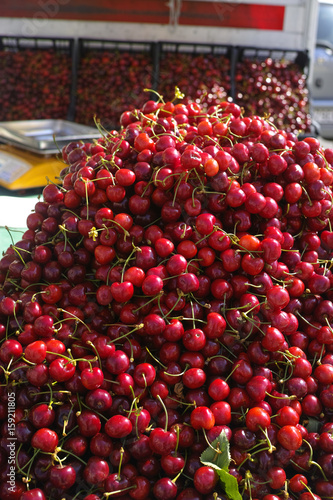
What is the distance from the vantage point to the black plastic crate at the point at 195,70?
3891mm

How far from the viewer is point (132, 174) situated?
1.12 meters

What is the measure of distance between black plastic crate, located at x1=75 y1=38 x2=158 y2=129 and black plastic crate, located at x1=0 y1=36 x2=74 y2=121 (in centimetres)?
11

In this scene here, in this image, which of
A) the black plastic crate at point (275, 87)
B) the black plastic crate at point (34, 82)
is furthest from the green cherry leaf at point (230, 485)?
the black plastic crate at point (34, 82)

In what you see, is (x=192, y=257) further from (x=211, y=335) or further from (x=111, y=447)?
(x=111, y=447)

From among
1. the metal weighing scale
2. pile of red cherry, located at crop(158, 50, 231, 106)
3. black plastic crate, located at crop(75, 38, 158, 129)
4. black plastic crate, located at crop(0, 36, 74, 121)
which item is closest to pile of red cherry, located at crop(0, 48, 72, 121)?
black plastic crate, located at crop(0, 36, 74, 121)

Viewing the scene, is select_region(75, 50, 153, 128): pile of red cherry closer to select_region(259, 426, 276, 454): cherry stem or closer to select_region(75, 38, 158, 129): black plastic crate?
select_region(75, 38, 158, 129): black plastic crate

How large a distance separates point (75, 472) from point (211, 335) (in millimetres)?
376

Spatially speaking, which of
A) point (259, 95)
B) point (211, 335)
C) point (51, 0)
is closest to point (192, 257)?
→ point (211, 335)

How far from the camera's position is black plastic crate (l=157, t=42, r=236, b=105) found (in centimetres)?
389

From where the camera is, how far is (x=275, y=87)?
398 cm

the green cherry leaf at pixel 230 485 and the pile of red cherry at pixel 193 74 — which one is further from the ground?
the pile of red cherry at pixel 193 74

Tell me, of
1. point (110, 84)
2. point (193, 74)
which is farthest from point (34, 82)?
point (193, 74)

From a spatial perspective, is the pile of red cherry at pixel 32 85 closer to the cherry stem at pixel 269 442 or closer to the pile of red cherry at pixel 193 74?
the pile of red cherry at pixel 193 74

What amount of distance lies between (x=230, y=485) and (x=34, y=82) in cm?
384
